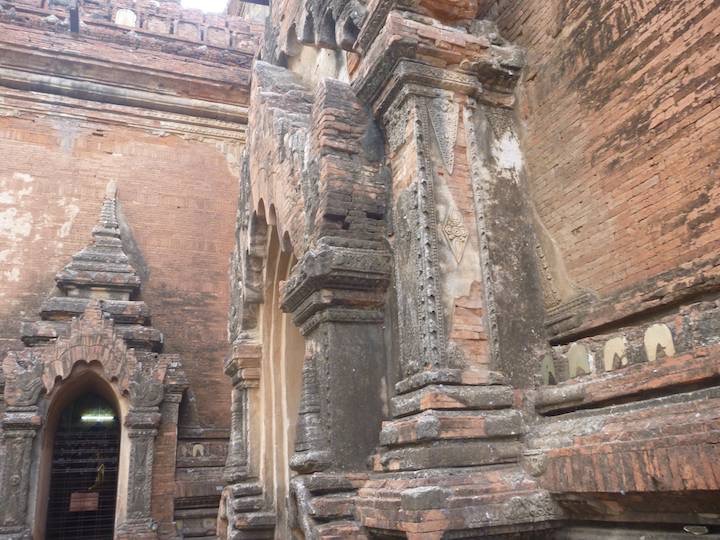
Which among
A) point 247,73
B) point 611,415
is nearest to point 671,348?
point 611,415

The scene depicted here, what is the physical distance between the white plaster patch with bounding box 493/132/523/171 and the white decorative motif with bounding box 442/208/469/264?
0.64 meters

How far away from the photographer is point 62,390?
9.69 meters

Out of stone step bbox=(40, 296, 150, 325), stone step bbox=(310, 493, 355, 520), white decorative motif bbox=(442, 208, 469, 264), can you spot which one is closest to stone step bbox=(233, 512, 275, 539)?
stone step bbox=(310, 493, 355, 520)

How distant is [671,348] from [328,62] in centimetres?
458

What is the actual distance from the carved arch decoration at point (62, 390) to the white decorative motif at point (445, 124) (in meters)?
7.00

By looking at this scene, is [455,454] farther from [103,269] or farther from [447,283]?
[103,269]

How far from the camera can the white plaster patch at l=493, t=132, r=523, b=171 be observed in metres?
4.71

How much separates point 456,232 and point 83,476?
8.32m

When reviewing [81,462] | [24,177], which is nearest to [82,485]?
[81,462]

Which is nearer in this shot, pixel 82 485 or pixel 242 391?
pixel 242 391

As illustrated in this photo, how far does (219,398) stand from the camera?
35.5 ft

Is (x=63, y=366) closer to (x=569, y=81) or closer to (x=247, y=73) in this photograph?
(x=247, y=73)

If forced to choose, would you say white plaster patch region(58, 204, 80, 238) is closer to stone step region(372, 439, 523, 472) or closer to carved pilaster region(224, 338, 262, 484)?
carved pilaster region(224, 338, 262, 484)

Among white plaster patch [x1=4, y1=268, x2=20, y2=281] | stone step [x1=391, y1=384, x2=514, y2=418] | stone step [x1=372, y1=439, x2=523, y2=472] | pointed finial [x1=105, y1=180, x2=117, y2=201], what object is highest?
pointed finial [x1=105, y1=180, x2=117, y2=201]
